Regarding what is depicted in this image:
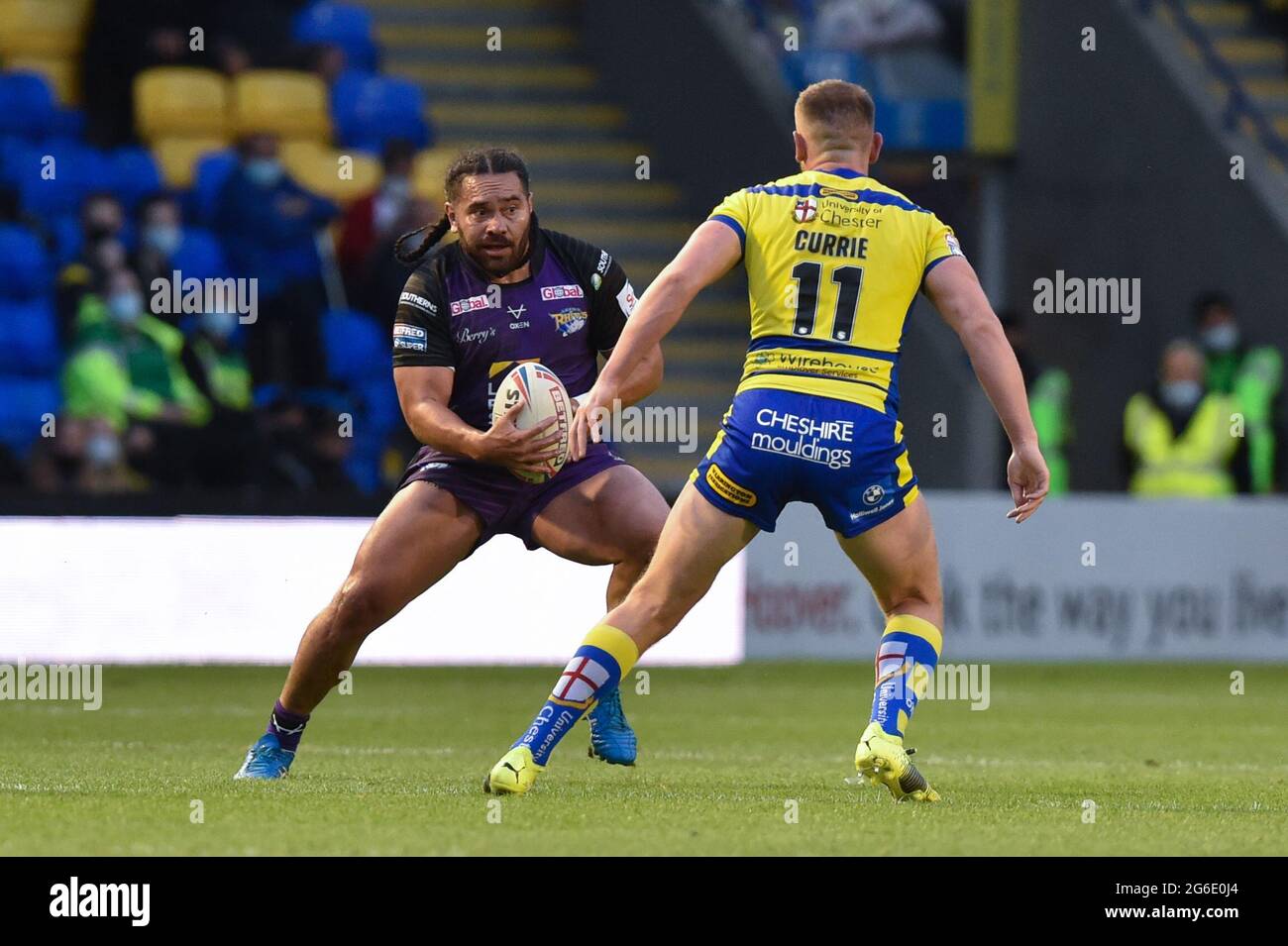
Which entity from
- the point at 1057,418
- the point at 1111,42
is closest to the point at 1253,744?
the point at 1057,418

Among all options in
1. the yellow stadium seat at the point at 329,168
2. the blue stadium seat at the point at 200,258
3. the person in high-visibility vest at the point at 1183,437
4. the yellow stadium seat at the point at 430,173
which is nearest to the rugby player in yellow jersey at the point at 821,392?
the blue stadium seat at the point at 200,258

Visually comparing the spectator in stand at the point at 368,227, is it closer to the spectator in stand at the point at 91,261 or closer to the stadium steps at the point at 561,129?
the spectator in stand at the point at 91,261

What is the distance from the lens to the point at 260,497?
14547mm

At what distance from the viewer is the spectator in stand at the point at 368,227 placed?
1728 cm

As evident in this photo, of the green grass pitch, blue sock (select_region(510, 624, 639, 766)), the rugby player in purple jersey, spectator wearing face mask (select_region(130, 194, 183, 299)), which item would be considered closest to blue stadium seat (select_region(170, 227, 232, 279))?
spectator wearing face mask (select_region(130, 194, 183, 299))

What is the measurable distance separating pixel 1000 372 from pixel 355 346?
406 inches

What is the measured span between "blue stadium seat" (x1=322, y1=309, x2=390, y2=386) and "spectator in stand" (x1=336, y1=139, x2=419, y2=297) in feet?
0.82

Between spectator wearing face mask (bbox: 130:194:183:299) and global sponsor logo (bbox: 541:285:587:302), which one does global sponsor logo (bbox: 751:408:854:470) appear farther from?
spectator wearing face mask (bbox: 130:194:183:299)

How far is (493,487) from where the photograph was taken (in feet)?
27.1

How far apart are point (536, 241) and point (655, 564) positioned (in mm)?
1695

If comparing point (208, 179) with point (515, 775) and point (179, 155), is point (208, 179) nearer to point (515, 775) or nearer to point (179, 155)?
point (179, 155)

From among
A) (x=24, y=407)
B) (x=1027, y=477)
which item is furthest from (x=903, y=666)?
(x=24, y=407)
